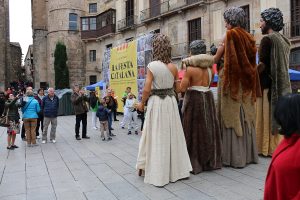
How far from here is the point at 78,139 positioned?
996cm

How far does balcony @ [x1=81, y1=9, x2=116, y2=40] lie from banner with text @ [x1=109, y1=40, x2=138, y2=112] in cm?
1839

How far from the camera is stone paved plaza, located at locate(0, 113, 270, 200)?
417 cm

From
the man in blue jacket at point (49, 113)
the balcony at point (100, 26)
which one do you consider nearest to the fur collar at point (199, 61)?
the man in blue jacket at point (49, 113)

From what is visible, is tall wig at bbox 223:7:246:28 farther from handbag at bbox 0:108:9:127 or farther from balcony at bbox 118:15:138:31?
balcony at bbox 118:15:138:31

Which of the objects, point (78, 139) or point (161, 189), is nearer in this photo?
point (161, 189)

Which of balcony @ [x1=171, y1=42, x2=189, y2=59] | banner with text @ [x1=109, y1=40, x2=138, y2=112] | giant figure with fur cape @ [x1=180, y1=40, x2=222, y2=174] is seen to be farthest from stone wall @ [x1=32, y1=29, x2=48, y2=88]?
giant figure with fur cape @ [x1=180, y1=40, x2=222, y2=174]

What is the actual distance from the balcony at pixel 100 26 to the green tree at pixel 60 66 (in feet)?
9.74

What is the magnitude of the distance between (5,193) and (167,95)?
267 centimetres

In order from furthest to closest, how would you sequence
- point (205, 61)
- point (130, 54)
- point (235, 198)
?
point (130, 54) < point (205, 61) < point (235, 198)

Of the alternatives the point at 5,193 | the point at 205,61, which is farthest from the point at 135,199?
the point at 205,61

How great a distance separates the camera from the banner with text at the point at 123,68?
15.0 metres

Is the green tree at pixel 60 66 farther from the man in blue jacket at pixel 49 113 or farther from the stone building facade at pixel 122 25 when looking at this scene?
the man in blue jacket at pixel 49 113

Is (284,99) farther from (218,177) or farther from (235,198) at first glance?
(218,177)

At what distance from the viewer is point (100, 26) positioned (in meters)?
37.2
